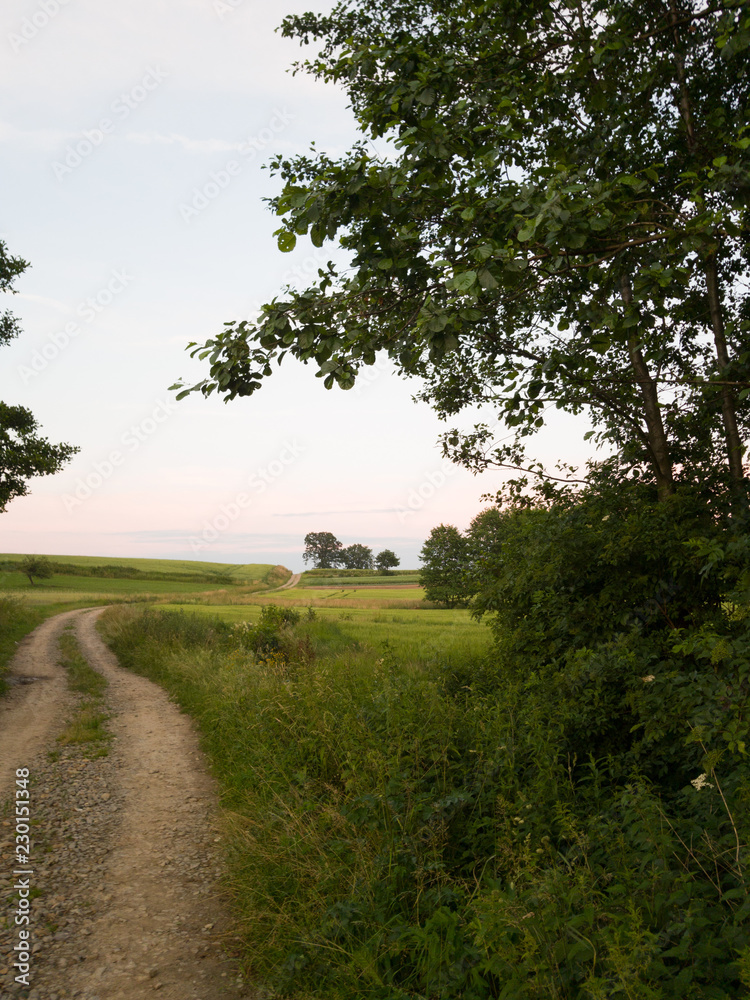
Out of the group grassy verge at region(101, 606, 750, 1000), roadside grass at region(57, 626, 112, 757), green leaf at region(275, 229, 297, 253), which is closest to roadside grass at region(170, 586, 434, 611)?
roadside grass at region(57, 626, 112, 757)

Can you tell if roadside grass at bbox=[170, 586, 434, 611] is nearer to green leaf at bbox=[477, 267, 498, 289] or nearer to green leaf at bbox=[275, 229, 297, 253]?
green leaf at bbox=[275, 229, 297, 253]

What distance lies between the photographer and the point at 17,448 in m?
17.0

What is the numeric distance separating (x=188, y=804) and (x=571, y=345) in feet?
22.9

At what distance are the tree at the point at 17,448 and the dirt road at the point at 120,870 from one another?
890 centimetres

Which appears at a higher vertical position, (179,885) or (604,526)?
(604,526)

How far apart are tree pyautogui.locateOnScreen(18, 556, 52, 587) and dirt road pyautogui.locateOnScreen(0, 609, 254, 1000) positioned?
159 feet

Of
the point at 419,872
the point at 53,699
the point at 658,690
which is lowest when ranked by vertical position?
the point at 53,699

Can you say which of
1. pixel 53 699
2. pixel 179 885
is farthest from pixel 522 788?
pixel 53 699

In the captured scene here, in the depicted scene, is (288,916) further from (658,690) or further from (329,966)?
(658,690)

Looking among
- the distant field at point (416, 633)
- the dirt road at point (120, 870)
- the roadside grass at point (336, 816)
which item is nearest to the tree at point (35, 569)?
the distant field at point (416, 633)

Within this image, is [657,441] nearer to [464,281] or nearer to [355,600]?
[464,281]

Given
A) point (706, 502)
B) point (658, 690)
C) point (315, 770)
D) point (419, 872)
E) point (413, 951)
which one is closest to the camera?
point (413, 951)

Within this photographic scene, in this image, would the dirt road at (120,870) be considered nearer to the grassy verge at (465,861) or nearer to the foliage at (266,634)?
the grassy verge at (465,861)

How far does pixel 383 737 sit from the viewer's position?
18.3 ft
